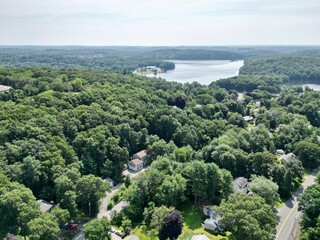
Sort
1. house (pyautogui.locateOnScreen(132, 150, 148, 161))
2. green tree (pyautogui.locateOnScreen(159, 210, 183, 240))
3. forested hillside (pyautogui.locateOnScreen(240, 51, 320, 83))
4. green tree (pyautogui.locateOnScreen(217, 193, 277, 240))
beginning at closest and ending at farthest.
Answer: green tree (pyautogui.locateOnScreen(217, 193, 277, 240))
green tree (pyautogui.locateOnScreen(159, 210, 183, 240))
house (pyautogui.locateOnScreen(132, 150, 148, 161))
forested hillside (pyautogui.locateOnScreen(240, 51, 320, 83))

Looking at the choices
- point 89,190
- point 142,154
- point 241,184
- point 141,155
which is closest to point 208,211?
point 241,184

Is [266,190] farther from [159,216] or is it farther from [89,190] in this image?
[89,190]

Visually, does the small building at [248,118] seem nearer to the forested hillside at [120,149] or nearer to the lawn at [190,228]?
the forested hillside at [120,149]

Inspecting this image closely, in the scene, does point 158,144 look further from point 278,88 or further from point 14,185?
point 278,88

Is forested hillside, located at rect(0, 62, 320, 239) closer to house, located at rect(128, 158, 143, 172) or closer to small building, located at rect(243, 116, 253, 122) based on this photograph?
house, located at rect(128, 158, 143, 172)

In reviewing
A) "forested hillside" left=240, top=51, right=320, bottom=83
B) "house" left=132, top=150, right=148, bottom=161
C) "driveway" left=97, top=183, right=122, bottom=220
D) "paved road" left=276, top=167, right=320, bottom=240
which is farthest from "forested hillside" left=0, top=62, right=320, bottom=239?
"forested hillside" left=240, top=51, right=320, bottom=83

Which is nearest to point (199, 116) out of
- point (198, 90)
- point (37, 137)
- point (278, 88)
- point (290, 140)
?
point (290, 140)
